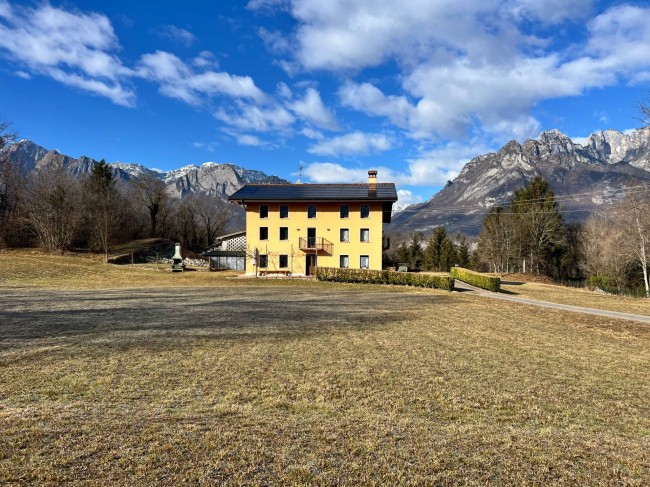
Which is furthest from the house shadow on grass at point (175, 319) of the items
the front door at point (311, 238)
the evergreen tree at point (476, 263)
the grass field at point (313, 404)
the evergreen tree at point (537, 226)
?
the evergreen tree at point (476, 263)

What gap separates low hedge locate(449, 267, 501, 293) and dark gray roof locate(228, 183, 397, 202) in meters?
9.27

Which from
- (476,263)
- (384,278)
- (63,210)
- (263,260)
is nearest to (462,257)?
(476,263)

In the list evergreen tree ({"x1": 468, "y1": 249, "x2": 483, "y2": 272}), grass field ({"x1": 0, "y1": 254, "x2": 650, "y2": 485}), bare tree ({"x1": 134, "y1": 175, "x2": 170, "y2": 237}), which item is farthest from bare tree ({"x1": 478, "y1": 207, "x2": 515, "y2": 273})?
bare tree ({"x1": 134, "y1": 175, "x2": 170, "y2": 237})

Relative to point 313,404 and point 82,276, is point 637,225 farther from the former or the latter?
point 82,276

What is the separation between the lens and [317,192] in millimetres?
34344

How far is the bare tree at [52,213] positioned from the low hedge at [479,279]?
44336mm

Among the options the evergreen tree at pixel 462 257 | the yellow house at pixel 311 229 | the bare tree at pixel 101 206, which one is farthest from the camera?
the evergreen tree at pixel 462 257

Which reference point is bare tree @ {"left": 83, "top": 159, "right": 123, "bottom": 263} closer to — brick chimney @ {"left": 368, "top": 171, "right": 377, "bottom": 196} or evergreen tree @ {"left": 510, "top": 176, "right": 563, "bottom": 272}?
brick chimney @ {"left": 368, "top": 171, "right": 377, "bottom": 196}

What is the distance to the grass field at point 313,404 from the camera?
3344 millimetres

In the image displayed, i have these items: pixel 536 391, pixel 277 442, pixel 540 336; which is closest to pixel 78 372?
pixel 277 442

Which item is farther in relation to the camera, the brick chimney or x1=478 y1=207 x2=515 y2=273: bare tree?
x1=478 y1=207 x2=515 y2=273: bare tree

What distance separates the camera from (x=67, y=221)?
41.5 m

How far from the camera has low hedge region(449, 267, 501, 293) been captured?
25203mm

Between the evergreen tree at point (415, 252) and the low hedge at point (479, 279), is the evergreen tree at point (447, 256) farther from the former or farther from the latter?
the low hedge at point (479, 279)
